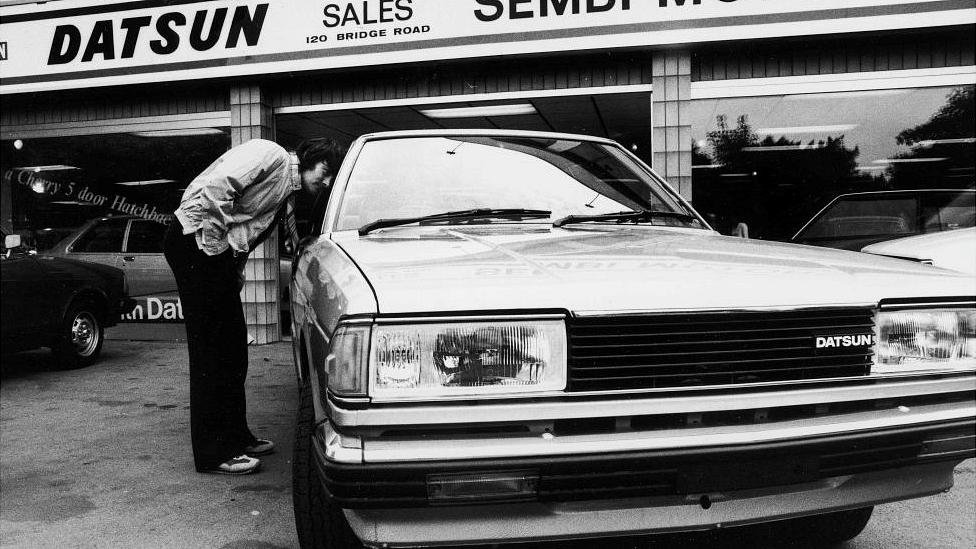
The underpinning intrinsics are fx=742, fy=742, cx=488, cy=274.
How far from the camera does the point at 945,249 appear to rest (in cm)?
375

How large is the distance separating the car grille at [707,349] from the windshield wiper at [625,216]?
1.04m

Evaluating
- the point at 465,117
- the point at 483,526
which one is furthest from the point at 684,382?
the point at 465,117

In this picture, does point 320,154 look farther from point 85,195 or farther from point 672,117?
point 85,195

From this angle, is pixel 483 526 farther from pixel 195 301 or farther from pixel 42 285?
pixel 42 285

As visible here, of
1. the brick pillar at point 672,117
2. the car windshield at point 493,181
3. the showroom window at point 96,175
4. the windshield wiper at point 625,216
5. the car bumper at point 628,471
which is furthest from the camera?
the showroom window at point 96,175

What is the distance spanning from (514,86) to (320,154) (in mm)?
3969

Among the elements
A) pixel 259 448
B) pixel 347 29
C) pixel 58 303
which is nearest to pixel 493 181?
pixel 259 448

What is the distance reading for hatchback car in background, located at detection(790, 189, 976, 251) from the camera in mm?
5395

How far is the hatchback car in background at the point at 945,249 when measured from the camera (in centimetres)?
366

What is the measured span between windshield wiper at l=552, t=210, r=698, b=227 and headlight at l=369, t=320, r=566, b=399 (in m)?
1.07

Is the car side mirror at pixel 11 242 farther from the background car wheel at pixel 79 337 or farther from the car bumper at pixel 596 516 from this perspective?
the car bumper at pixel 596 516

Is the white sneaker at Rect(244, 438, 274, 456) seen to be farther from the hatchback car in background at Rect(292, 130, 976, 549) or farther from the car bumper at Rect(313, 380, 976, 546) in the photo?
the car bumper at Rect(313, 380, 976, 546)

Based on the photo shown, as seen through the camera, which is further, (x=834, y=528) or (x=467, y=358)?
(x=834, y=528)

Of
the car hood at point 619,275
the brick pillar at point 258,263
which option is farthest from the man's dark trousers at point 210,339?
the brick pillar at point 258,263
